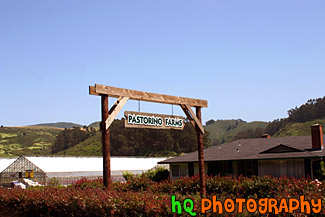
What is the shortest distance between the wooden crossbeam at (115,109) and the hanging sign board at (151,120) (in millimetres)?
335

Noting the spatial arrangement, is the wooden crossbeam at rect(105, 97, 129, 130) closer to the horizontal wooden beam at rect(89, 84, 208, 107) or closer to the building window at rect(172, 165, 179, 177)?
the horizontal wooden beam at rect(89, 84, 208, 107)

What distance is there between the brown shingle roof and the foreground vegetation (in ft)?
47.5

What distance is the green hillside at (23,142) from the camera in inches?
5463

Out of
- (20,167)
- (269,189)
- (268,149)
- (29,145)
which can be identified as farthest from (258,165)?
(29,145)

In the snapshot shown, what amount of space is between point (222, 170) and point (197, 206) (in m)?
26.6

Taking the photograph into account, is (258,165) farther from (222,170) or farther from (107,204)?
(107,204)

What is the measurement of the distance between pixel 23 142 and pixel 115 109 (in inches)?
6118

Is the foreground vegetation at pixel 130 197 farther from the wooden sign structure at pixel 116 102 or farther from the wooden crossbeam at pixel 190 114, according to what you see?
the wooden crossbeam at pixel 190 114

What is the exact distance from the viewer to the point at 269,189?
50.8 ft

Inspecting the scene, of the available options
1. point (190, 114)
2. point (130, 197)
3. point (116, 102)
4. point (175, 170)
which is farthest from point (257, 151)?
point (130, 197)

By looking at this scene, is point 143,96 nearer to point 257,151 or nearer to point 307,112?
point 257,151

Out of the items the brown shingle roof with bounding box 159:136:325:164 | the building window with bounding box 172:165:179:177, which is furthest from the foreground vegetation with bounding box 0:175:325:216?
the building window with bounding box 172:165:179:177

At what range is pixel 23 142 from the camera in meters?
158

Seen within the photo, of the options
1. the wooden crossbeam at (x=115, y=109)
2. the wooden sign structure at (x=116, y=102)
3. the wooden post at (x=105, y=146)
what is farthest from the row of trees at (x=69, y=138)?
the wooden post at (x=105, y=146)
